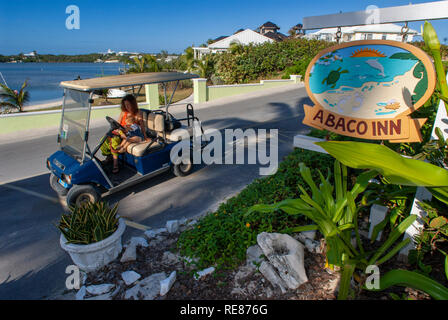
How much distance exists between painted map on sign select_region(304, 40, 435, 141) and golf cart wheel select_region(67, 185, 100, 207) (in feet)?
11.1

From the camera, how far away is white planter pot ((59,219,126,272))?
2.77 metres

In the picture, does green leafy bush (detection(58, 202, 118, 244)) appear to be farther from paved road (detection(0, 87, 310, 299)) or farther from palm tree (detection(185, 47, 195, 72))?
palm tree (detection(185, 47, 195, 72))

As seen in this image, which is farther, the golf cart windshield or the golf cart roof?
the golf cart windshield

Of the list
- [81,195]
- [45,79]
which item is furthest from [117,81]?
[45,79]

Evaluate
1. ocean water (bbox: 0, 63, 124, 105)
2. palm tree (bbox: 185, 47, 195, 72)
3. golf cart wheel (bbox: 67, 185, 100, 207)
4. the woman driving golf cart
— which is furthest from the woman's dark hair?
palm tree (bbox: 185, 47, 195, 72)

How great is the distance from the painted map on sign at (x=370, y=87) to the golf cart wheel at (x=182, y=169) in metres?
3.00

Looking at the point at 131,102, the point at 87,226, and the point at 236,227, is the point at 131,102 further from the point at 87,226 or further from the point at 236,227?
the point at 236,227

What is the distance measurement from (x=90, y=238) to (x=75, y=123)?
2.47 meters

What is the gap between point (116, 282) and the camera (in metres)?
2.63

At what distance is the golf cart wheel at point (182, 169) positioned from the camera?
17.8 feet

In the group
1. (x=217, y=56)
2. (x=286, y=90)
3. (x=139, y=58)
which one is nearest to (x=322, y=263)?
(x=286, y=90)

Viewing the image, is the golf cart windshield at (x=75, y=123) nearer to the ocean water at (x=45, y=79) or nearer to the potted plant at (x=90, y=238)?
the ocean water at (x=45, y=79)

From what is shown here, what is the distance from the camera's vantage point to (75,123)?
4.53 m
